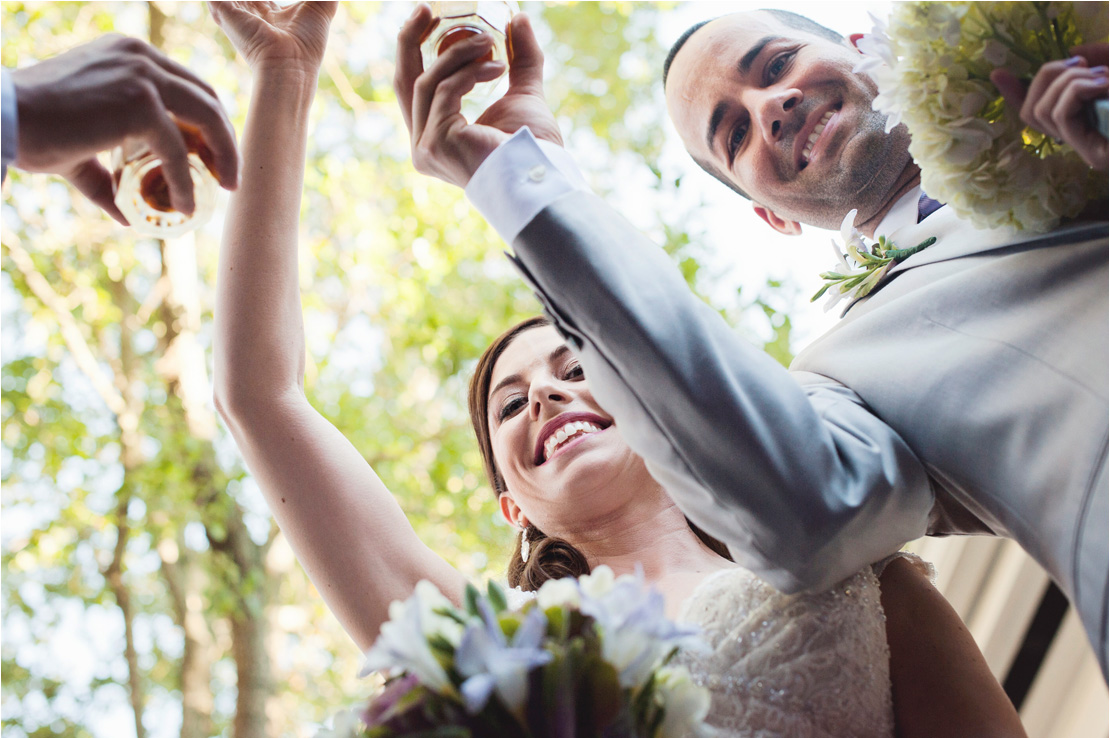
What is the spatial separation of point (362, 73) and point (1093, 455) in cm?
493

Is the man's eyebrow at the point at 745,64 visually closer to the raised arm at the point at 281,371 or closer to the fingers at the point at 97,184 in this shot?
the raised arm at the point at 281,371

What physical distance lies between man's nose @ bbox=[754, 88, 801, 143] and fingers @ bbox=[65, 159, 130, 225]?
1.22m

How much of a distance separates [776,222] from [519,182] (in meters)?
1.19

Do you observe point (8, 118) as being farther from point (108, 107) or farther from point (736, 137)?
point (736, 137)

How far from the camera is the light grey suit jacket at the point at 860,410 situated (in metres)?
0.99

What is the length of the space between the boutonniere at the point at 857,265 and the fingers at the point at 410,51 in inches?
29.4

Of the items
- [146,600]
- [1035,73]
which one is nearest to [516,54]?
[1035,73]

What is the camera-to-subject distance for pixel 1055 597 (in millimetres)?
3865

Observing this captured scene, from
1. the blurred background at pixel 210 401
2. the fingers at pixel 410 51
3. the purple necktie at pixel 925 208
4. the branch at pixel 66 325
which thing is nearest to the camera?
the fingers at pixel 410 51

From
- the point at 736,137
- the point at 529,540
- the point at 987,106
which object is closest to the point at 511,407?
the point at 529,540

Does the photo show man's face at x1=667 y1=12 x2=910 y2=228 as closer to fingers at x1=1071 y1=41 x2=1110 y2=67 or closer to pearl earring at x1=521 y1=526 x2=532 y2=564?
fingers at x1=1071 y1=41 x2=1110 y2=67

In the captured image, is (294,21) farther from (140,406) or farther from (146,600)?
(146,600)

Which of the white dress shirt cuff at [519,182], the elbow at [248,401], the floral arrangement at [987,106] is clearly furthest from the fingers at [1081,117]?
the elbow at [248,401]

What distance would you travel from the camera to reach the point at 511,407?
189cm
